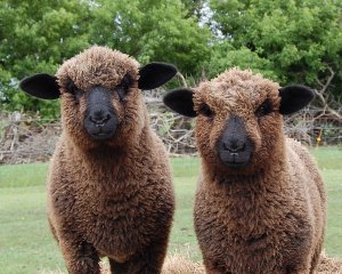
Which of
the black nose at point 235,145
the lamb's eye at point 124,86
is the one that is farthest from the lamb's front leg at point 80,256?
the black nose at point 235,145

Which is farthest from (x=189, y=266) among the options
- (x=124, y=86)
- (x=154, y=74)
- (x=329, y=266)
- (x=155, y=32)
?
(x=155, y=32)

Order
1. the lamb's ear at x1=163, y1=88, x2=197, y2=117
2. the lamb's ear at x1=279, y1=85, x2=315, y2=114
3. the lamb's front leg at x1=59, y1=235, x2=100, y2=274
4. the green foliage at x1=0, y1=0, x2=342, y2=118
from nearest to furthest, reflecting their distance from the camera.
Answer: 1. the lamb's ear at x1=279, y1=85, x2=315, y2=114
2. the lamb's ear at x1=163, y1=88, x2=197, y2=117
3. the lamb's front leg at x1=59, y1=235, x2=100, y2=274
4. the green foliage at x1=0, y1=0, x2=342, y2=118

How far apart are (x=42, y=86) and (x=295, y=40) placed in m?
24.9

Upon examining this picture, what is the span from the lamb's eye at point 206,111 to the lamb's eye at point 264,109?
0.31 meters

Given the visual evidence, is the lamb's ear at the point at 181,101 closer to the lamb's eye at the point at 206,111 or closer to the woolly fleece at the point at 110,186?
the lamb's eye at the point at 206,111

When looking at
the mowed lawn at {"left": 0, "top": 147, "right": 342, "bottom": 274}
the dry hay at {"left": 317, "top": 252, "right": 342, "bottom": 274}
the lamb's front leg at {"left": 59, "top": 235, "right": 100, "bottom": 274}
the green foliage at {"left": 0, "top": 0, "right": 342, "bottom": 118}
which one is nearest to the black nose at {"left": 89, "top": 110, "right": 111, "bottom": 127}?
the lamb's front leg at {"left": 59, "top": 235, "right": 100, "bottom": 274}

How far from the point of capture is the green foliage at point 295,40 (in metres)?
28.8

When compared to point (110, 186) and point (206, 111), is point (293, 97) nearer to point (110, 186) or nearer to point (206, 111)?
point (206, 111)

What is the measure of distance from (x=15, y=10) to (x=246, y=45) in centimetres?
931

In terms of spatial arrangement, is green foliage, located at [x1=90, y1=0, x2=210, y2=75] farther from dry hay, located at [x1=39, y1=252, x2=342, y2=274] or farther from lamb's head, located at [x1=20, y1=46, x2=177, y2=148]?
lamb's head, located at [x1=20, y1=46, x2=177, y2=148]

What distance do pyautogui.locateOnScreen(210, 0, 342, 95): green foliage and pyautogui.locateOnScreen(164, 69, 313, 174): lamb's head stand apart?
22.5m

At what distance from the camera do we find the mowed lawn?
9.23 m

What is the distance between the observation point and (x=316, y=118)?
24.5 metres

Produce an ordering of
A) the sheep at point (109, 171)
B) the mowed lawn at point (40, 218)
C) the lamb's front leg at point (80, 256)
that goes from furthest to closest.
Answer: the mowed lawn at point (40, 218)
the lamb's front leg at point (80, 256)
the sheep at point (109, 171)
